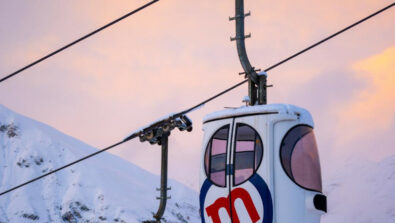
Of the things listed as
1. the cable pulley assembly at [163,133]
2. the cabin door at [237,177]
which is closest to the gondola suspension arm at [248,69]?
the cabin door at [237,177]

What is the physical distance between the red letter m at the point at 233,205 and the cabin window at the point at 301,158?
634 mm

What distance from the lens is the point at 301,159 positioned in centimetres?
880

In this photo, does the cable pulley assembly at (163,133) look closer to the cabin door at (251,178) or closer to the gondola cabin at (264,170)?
the gondola cabin at (264,170)

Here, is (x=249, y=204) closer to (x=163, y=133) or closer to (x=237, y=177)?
(x=237, y=177)

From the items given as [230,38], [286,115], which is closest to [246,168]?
[286,115]

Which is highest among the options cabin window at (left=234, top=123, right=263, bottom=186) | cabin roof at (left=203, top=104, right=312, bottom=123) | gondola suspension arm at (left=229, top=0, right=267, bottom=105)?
gondola suspension arm at (left=229, top=0, right=267, bottom=105)

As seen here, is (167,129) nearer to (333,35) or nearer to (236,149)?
(236,149)

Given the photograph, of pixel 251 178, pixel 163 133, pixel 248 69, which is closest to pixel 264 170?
pixel 251 178

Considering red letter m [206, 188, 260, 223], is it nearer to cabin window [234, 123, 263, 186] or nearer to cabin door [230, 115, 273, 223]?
cabin door [230, 115, 273, 223]

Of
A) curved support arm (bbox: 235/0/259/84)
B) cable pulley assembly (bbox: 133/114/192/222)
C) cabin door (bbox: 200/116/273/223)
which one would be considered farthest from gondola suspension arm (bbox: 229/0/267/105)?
cable pulley assembly (bbox: 133/114/192/222)

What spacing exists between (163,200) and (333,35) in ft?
11.7

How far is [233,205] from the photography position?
884 cm

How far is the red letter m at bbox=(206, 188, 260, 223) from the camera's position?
8719 millimetres

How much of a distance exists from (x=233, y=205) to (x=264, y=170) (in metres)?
0.65
